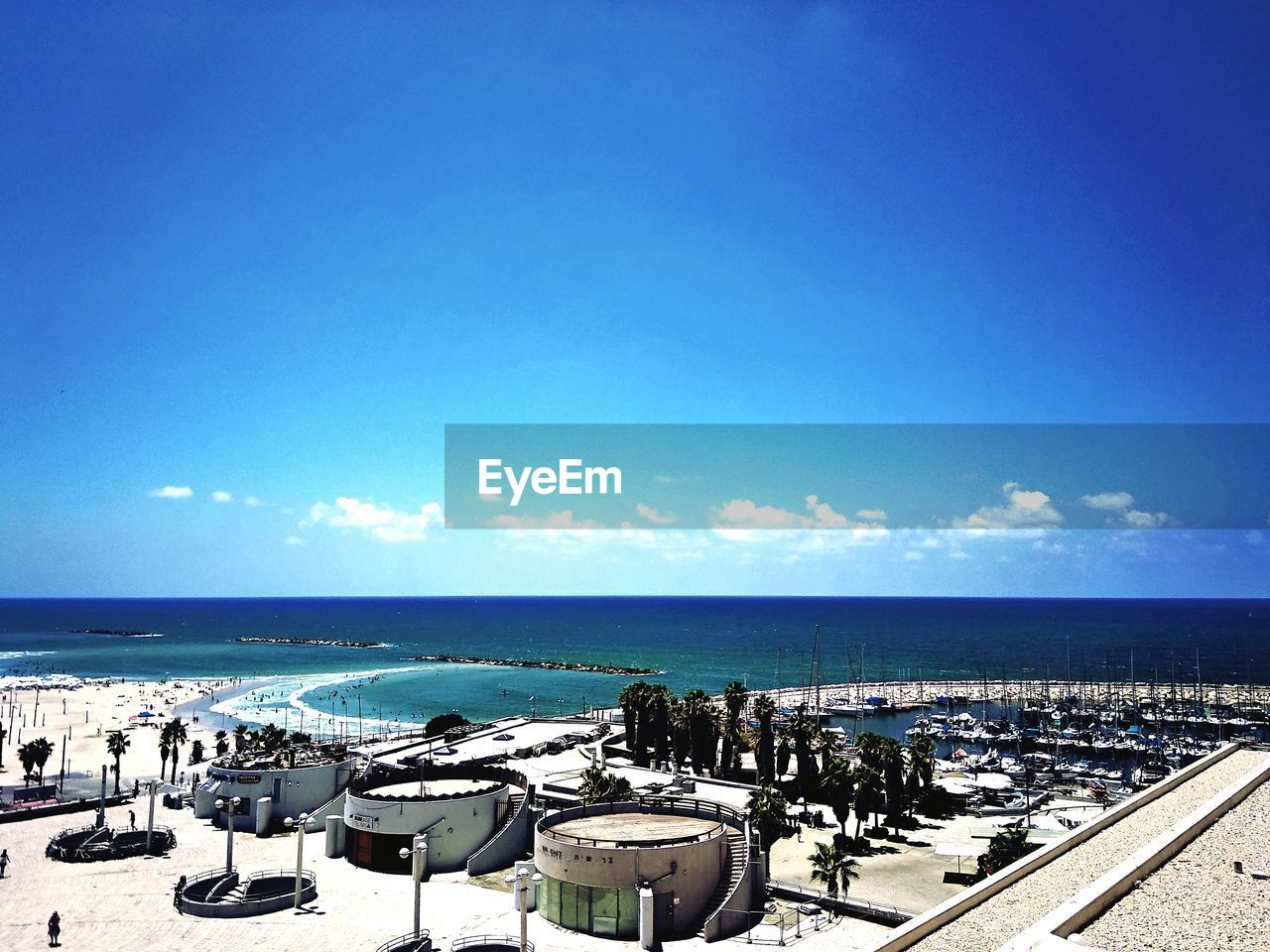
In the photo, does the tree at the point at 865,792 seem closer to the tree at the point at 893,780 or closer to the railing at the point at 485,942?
the tree at the point at 893,780

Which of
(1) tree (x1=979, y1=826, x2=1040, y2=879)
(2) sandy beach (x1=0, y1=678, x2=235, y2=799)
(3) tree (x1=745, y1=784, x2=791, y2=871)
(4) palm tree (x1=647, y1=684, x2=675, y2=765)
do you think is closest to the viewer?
(1) tree (x1=979, y1=826, x2=1040, y2=879)

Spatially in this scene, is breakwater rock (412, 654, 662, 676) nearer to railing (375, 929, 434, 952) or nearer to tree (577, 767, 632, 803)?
tree (577, 767, 632, 803)

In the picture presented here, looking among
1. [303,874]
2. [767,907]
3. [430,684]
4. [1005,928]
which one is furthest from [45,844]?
[430,684]

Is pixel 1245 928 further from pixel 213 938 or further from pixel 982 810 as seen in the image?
pixel 982 810

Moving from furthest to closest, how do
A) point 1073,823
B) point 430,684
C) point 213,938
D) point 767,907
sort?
point 430,684 < point 1073,823 < point 767,907 < point 213,938

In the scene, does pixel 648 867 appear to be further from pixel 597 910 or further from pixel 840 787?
pixel 840 787

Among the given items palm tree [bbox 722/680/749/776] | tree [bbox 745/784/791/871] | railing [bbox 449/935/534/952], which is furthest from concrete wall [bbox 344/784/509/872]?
palm tree [bbox 722/680/749/776]

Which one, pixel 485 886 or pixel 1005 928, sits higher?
pixel 1005 928
